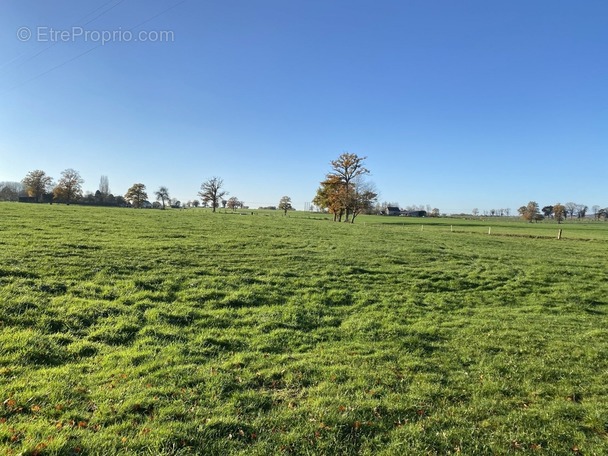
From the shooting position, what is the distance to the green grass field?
15.2 feet

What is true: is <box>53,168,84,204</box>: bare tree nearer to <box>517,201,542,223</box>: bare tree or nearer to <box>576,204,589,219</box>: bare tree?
<box>517,201,542,223</box>: bare tree

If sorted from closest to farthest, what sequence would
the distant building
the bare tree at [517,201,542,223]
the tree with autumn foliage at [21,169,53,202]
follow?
1. the tree with autumn foliage at [21,169,53,202]
2. the bare tree at [517,201,542,223]
3. the distant building

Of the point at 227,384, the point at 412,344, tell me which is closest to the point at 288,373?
the point at 227,384

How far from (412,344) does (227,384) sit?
4.55 m

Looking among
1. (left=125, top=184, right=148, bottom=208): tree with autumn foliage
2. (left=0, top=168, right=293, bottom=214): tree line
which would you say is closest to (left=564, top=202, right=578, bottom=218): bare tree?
(left=0, top=168, right=293, bottom=214): tree line

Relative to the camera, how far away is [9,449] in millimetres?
3934

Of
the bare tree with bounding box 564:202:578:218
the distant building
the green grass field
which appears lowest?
the green grass field

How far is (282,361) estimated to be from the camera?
6879mm

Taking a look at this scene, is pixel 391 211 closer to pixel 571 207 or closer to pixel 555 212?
pixel 555 212

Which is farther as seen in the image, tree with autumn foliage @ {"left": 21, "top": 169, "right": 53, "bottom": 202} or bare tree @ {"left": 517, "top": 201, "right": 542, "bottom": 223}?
bare tree @ {"left": 517, "top": 201, "right": 542, "bottom": 223}

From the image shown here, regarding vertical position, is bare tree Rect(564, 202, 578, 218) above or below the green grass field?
above

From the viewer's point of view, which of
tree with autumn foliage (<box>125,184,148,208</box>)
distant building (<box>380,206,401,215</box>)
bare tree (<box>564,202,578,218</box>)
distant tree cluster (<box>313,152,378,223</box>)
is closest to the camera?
distant tree cluster (<box>313,152,378,223</box>)

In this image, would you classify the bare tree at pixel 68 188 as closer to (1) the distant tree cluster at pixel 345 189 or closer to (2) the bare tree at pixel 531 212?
(1) the distant tree cluster at pixel 345 189

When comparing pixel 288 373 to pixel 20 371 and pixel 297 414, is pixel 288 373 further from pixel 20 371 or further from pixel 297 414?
pixel 20 371
